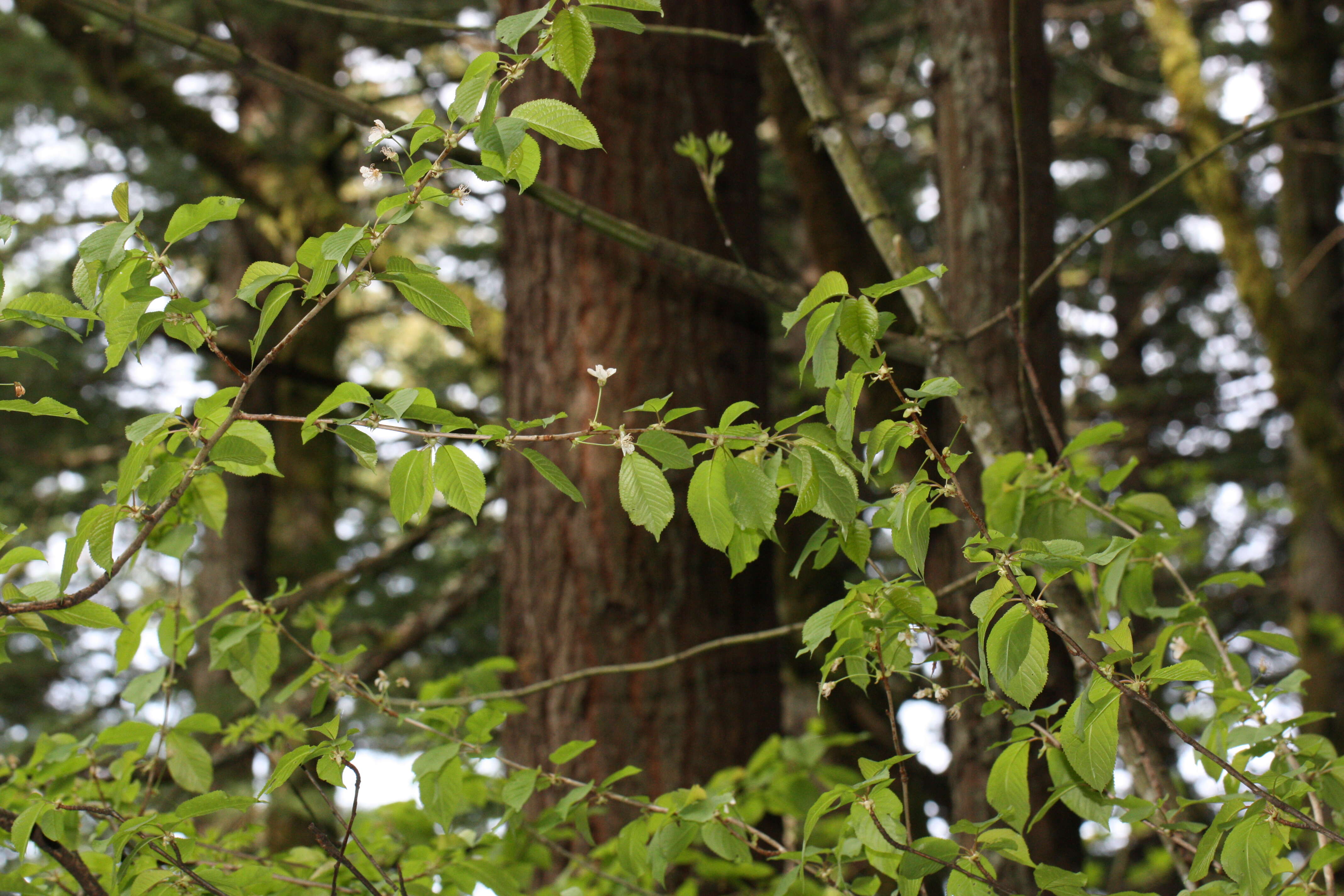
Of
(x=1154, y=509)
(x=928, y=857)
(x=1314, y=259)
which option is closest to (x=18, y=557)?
(x=928, y=857)

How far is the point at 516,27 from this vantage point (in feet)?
2.54

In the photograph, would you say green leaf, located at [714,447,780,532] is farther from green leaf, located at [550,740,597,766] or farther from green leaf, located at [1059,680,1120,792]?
green leaf, located at [550,740,597,766]

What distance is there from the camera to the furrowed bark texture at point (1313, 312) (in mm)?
5156

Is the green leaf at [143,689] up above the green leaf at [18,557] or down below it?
below

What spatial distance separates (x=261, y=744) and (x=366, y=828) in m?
0.24

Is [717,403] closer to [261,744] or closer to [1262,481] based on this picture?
[261,744]

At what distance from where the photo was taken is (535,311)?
251cm

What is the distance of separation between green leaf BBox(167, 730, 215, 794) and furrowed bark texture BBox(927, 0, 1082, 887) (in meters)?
1.42

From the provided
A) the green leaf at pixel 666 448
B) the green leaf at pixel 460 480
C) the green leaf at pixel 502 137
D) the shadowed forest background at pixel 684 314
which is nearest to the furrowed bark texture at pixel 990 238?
the shadowed forest background at pixel 684 314

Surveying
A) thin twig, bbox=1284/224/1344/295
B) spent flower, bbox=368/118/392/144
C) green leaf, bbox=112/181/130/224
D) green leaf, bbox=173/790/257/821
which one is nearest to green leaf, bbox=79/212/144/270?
green leaf, bbox=112/181/130/224

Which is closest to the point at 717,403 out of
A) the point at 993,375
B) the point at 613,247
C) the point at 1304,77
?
the point at 613,247

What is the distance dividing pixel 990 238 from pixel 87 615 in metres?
1.84

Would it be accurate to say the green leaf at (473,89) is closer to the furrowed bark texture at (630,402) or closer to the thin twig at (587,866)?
the thin twig at (587,866)

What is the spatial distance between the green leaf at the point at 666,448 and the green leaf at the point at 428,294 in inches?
8.1
